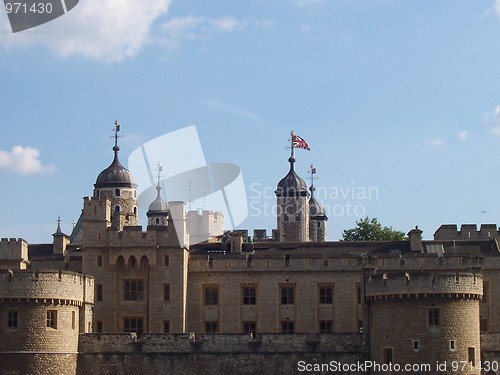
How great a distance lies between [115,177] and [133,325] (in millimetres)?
30270

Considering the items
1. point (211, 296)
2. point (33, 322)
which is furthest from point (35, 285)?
point (211, 296)

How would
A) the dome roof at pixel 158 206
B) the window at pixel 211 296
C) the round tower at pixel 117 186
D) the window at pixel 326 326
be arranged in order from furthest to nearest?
the dome roof at pixel 158 206, the round tower at pixel 117 186, the window at pixel 211 296, the window at pixel 326 326

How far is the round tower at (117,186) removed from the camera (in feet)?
359

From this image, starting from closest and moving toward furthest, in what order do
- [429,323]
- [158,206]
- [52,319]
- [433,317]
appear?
[429,323]
[433,317]
[52,319]
[158,206]

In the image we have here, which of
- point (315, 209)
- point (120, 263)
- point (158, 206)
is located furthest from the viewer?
point (315, 209)

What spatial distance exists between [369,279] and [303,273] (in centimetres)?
1633

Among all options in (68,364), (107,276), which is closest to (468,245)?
(107,276)

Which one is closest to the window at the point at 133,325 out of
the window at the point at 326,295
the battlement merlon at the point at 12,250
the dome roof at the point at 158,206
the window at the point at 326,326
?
the battlement merlon at the point at 12,250

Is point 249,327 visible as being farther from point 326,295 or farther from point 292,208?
point 292,208

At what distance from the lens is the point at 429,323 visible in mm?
65625

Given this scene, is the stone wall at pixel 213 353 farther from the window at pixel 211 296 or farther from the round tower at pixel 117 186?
the round tower at pixel 117 186

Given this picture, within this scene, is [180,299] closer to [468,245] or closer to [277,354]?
[277,354]

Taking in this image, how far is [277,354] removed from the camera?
70.0m

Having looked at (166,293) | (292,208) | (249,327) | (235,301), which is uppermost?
(292,208)
